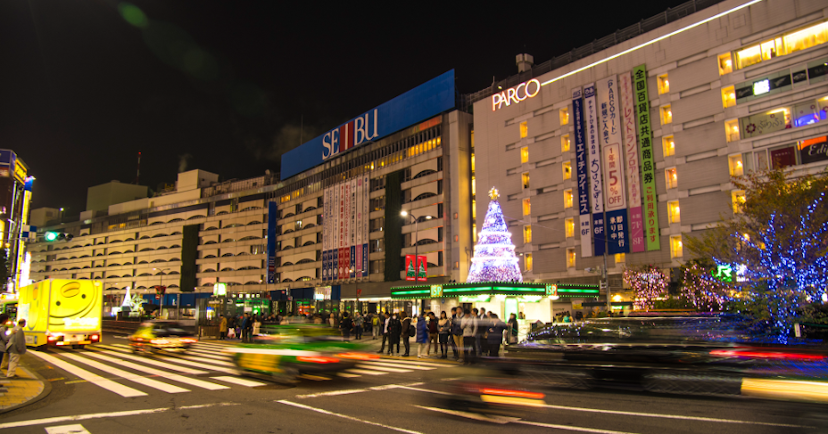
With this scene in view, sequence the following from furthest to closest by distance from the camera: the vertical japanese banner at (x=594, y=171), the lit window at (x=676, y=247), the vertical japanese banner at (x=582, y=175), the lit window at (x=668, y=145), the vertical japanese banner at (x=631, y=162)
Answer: the vertical japanese banner at (x=582, y=175), the vertical japanese banner at (x=594, y=171), the vertical japanese banner at (x=631, y=162), the lit window at (x=668, y=145), the lit window at (x=676, y=247)

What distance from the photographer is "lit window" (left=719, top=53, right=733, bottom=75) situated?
37.4m

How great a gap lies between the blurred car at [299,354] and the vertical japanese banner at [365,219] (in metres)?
48.0

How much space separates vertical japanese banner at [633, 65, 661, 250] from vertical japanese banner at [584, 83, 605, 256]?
11.3 ft

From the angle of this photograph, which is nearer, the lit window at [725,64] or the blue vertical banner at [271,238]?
the lit window at [725,64]

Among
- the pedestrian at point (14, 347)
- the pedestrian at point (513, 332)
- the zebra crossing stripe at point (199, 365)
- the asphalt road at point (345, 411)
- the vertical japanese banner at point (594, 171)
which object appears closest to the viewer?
the asphalt road at point (345, 411)

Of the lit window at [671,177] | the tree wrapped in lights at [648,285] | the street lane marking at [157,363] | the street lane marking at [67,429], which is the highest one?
the lit window at [671,177]

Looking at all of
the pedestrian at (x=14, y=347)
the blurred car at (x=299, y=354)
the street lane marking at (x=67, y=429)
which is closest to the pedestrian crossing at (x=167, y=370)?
the blurred car at (x=299, y=354)

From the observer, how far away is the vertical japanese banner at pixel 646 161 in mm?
39250

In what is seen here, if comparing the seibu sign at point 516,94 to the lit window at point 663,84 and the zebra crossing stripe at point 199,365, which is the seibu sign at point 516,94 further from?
the zebra crossing stripe at point 199,365

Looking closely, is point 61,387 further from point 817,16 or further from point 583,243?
point 817,16

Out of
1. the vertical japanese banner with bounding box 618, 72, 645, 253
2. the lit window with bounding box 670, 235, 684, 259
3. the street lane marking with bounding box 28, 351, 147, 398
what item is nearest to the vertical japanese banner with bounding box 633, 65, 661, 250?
the vertical japanese banner with bounding box 618, 72, 645, 253

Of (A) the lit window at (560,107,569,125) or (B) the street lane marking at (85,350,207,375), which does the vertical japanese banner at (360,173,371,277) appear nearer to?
(A) the lit window at (560,107,569,125)

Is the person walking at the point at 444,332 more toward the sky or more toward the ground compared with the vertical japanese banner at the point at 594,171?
more toward the ground

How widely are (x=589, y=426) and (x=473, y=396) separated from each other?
2.02 meters
